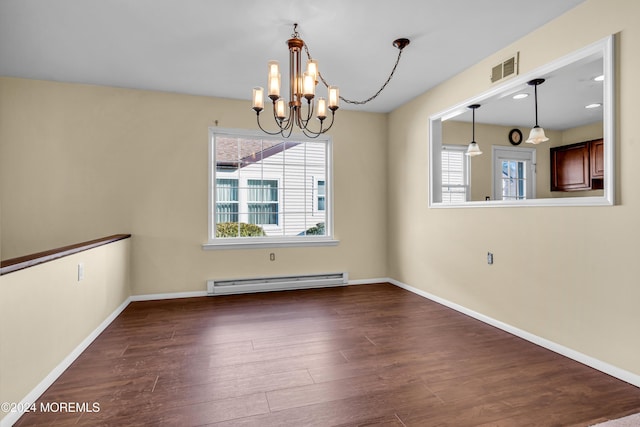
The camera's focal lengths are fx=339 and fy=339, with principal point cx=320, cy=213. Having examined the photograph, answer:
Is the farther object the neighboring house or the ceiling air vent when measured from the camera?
the neighboring house

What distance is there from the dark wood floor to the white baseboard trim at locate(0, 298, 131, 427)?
44 millimetres

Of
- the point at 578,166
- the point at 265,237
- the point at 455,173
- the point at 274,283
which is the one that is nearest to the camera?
the point at 274,283

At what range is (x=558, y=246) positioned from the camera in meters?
2.66

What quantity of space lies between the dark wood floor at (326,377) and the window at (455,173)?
2541 mm

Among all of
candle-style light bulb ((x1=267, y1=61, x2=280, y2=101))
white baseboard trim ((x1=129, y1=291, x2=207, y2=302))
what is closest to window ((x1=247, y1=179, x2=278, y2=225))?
white baseboard trim ((x1=129, y1=291, x2=207, y2=302))

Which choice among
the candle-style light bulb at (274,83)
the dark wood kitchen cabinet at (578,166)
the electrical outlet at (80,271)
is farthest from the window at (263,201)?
the dark wood kitchen cabinet at (578,166)

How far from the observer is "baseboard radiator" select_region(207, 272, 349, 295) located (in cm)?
439

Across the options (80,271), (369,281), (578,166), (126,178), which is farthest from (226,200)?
(578,166)

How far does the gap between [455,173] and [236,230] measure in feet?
11.8

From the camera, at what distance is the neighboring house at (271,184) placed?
15.1ft

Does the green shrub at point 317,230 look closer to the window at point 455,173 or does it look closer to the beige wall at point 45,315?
the window at point 455,173

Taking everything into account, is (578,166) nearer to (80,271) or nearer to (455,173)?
(455,173)

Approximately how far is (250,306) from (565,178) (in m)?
5.71

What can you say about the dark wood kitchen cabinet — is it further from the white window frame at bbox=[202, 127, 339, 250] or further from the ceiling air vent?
the white window frame at bbox=[202, 127, 339, 250]
